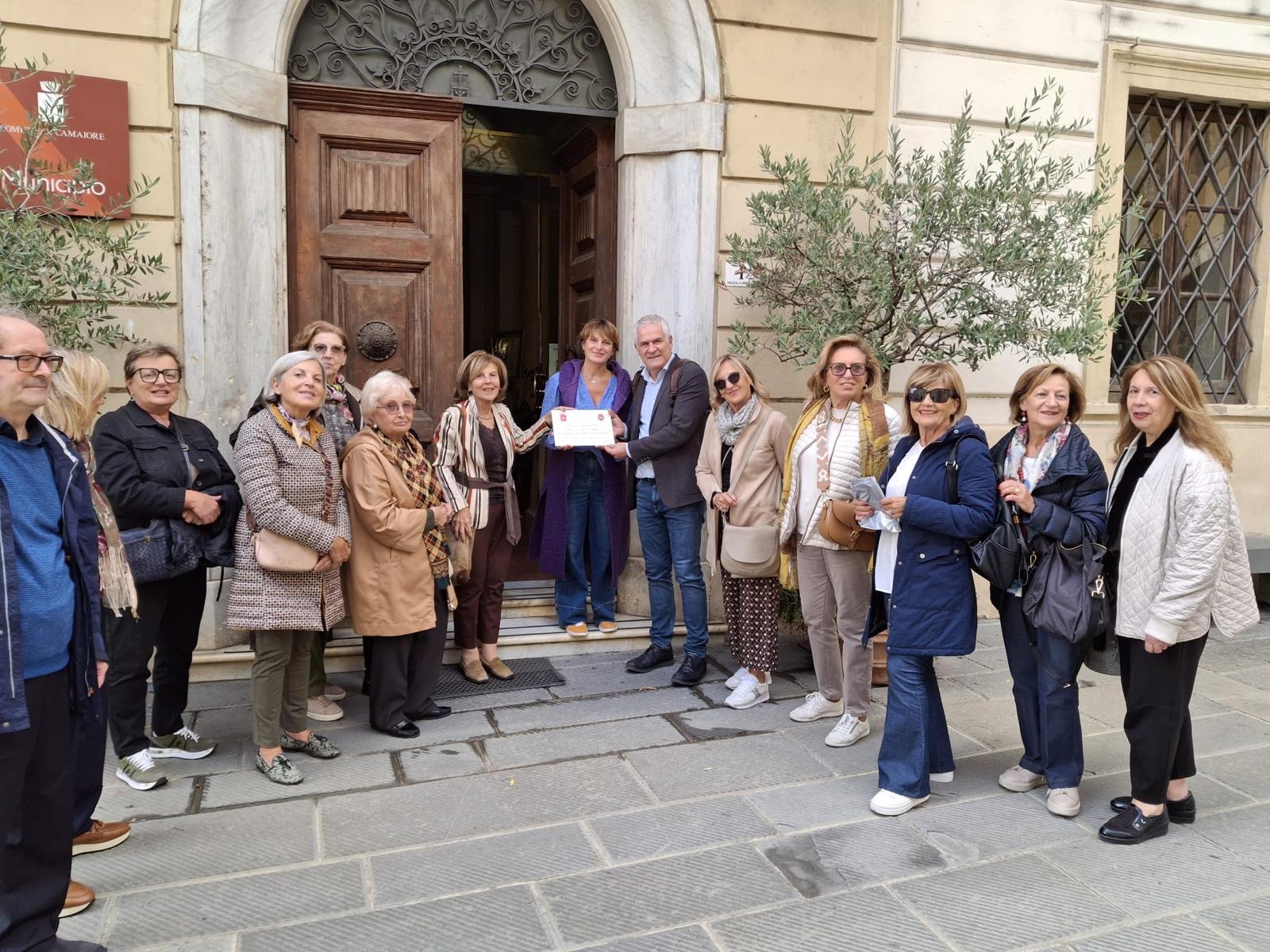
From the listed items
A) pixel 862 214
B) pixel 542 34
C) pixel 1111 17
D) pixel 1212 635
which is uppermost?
A: pixel 1111 17

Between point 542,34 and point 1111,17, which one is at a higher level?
point 1111,17

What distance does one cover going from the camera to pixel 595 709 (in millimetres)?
4984

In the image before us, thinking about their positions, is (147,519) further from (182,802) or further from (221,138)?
(221,138)

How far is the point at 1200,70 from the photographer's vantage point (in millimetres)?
7281

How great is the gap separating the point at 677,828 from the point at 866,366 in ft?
7.25

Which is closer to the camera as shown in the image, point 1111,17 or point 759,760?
point 759,760

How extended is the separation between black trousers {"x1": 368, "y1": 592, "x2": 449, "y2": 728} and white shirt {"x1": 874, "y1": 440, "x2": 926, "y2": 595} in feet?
6.86

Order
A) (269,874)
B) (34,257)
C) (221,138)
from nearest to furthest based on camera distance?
(269,874) < (34,257) < (221,138)

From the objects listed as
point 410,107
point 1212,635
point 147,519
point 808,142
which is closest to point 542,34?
point 410,107

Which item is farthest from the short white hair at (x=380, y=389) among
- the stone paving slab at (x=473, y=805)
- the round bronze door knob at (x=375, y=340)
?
the stone paving slab at (x=473, y=805)

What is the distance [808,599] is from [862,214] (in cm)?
293

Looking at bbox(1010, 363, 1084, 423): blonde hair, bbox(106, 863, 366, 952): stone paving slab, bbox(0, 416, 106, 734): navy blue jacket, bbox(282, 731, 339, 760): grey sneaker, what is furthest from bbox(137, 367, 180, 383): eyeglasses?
bbox(1010, 363, 1084, 423): blonde hair

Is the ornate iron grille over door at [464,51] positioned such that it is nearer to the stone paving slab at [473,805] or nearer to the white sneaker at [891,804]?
the stone paving slab at [473,805]

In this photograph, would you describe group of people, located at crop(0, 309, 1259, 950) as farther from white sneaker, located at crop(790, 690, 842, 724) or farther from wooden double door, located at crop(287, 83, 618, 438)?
wooden double door, located at crop(287, 83, 618, 438)
